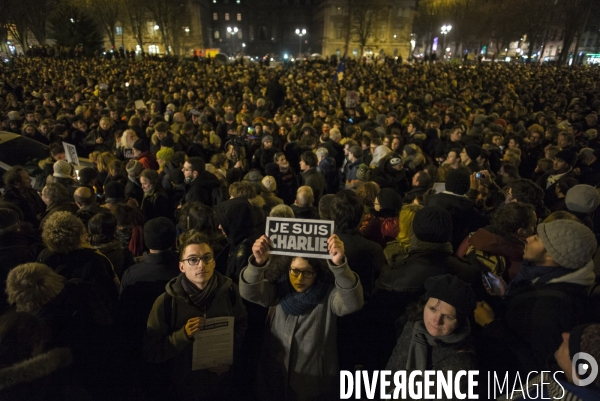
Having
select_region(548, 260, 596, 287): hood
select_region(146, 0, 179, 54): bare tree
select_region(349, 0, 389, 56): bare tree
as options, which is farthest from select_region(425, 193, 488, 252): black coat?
select_region(349, 0, 389, 56): bare tree

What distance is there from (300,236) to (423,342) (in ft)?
3.14

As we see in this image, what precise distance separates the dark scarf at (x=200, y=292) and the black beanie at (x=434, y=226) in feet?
5.17

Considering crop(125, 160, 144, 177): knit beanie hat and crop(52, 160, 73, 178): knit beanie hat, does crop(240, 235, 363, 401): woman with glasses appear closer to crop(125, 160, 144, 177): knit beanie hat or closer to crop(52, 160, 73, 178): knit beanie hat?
crop(125, 160, 144, 177): knit beanie hat

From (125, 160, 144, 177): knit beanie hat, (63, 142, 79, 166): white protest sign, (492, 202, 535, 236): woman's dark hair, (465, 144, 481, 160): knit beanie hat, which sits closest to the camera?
(492, 202, 535, 236): woman's dark hair

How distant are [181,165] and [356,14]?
69.2m

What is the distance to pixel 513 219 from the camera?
10.9 ft

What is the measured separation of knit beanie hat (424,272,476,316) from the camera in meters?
2.16

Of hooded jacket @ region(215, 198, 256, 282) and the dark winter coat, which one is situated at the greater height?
hooded jacket @ region(215, 198, 256, 282)

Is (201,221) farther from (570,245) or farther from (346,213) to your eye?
(570,245)

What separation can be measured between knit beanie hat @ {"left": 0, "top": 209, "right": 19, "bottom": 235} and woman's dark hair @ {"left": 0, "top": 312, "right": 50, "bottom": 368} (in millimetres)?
1969

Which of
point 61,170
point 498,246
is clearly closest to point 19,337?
point 498,246

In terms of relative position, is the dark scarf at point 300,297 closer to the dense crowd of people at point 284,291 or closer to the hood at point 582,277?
the dense crowd of people at point 284,291

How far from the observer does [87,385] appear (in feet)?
7.36

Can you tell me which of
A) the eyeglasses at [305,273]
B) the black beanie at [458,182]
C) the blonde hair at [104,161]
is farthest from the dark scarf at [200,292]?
the blonde hair at [104,161]
